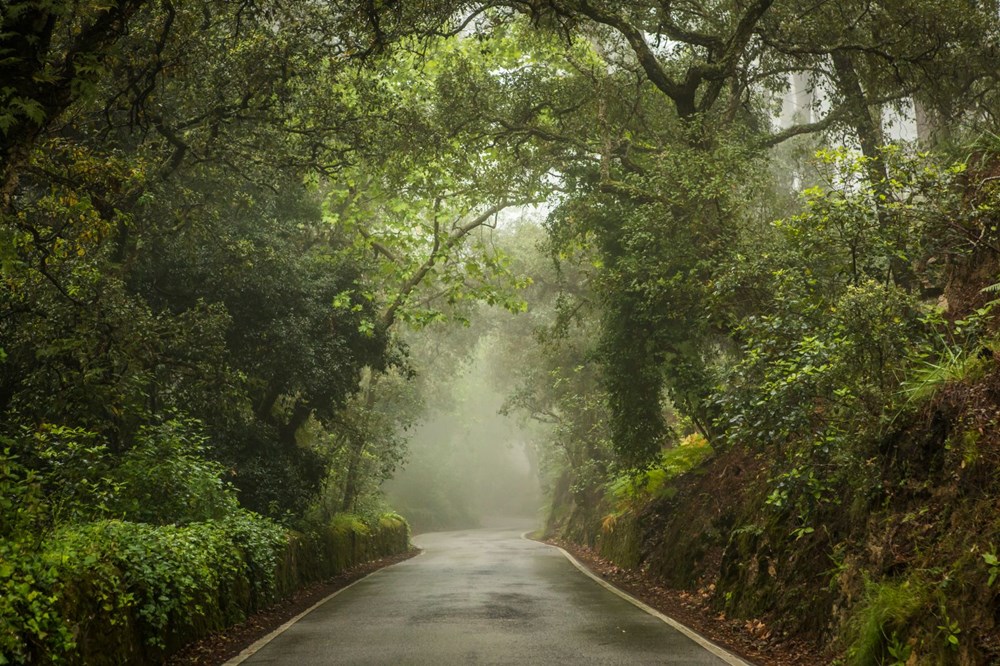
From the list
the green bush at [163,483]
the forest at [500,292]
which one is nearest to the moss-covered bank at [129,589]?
the forest at [500,292]

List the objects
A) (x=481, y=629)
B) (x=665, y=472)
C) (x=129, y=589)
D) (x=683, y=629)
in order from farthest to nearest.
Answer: (x=665, y=472)
(x=683, y=629)
(x=481, y=629)
(x=129, y=589)

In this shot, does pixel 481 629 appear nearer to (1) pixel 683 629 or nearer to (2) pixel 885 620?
(1) pixel 683 629

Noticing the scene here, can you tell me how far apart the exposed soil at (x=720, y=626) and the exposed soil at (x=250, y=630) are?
530 cm

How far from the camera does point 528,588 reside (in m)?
14.7

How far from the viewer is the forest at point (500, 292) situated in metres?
7.53

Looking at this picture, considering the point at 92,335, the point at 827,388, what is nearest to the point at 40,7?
the point at 92,335

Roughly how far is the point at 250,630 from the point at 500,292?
47.7 feet

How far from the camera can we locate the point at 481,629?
994cm

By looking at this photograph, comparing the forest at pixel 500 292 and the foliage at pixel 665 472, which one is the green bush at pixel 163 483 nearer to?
the forest at pixel 500 292

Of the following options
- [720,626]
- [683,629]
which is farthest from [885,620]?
[720,626]

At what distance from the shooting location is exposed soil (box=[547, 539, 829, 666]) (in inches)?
338

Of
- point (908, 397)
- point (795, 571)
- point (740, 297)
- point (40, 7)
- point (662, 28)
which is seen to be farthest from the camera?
point (662, 28)

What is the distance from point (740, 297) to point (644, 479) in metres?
5.43

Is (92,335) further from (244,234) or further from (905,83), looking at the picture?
(905,83)
